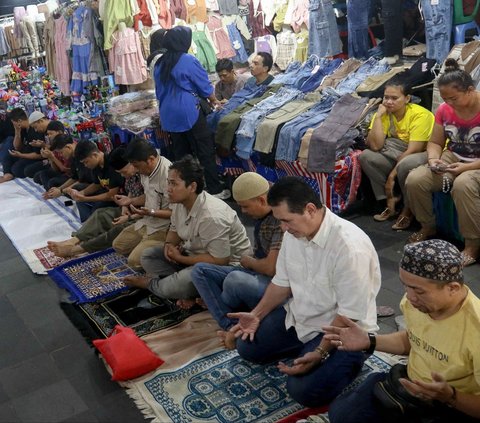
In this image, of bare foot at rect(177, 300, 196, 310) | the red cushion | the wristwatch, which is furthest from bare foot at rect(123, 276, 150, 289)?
the wristwatch

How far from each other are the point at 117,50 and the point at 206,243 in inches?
143

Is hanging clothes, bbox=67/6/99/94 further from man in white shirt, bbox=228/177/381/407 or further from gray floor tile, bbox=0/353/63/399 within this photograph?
man in white shirt, bbox=228/177/381/407

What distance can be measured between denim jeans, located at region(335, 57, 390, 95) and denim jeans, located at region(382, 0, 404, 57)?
0.80 ft

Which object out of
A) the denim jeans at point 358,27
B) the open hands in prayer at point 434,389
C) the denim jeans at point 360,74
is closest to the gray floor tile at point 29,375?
the open hands in prayer at point 434,389

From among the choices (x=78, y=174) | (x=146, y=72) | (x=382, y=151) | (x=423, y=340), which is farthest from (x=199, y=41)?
(x=423, y=340)

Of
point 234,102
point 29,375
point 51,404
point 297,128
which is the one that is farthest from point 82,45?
point 51,404

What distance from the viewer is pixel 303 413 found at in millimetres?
2430

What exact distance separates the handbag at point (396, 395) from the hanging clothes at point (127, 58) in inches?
190

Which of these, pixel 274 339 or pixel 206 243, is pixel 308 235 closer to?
pixel 274 339

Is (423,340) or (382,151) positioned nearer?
(423,340)

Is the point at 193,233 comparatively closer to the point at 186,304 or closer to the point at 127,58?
the point at 186,304

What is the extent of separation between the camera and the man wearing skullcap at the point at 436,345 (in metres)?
1.74

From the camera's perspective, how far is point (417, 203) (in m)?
3.74

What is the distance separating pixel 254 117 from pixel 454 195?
1995mm
